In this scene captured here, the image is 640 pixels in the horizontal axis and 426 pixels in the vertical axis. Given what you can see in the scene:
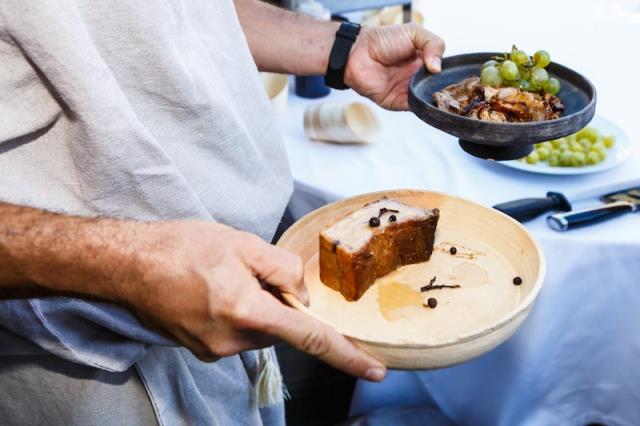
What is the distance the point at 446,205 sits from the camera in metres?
1.41

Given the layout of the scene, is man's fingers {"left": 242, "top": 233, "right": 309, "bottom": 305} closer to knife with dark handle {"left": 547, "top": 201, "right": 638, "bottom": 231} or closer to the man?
the man

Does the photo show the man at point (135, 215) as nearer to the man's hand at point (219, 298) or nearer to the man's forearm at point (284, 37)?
the man's hand at point (219, 298)

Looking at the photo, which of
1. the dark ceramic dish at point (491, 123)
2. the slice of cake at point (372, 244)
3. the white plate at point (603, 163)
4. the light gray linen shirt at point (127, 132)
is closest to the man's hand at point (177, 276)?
the light gray linen shirt at point (127, 132)

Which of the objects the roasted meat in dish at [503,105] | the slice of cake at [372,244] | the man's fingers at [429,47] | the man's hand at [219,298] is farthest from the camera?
the man's fingers at [429,47]

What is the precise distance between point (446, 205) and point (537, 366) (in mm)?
641

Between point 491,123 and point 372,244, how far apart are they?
373 millimetres

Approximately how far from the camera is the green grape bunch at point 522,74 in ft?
5.13

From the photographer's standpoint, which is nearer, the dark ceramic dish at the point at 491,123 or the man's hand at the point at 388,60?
the dark ceramic dish at the point at 491,123

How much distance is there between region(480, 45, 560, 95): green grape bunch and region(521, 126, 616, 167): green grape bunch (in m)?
0.35

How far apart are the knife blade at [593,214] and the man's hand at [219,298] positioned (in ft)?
2.96

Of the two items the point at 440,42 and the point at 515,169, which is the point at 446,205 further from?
the point at 515,169

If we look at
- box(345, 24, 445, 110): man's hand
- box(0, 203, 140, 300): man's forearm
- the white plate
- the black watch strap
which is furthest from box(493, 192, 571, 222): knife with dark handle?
box(0, 203, 140, 300): man's forearm

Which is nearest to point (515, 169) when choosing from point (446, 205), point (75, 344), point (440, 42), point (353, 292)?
point (440, 42)

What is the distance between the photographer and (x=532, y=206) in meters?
1.72
